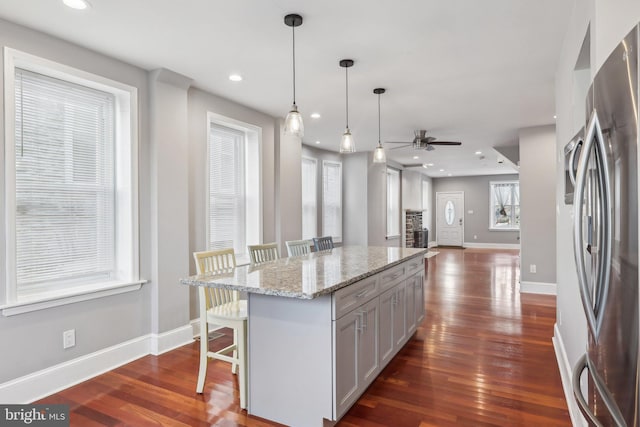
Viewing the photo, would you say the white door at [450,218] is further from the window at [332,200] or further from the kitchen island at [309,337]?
the kitchen island at [309,337]

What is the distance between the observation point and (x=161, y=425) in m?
2.17

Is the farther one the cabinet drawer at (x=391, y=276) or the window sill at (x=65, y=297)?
the cabinet drawer at (x=391, y=276)

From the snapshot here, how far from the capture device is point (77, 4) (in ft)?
7.59

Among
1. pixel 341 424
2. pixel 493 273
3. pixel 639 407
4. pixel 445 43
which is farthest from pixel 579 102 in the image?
pixel 493 273

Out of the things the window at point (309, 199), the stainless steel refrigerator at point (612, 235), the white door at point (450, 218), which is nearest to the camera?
the stainless steel refrigerator at point (612, 235)

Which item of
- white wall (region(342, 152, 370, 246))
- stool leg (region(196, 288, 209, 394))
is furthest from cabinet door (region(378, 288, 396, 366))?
white wall (region(342, 152, 370, 246))

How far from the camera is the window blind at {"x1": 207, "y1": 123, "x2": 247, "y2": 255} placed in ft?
14.0

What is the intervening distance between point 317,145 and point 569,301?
5.24 metres

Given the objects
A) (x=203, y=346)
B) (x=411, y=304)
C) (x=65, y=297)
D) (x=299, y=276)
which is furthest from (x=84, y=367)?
(x=411, y=304)

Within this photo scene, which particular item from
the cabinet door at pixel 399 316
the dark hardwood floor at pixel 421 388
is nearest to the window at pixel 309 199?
the dark hardwood floor at pixel 421 388

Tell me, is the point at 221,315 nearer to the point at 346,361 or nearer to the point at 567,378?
the point at 346,361

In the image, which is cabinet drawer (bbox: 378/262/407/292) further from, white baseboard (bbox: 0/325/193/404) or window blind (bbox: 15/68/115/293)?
window blind (bbox: 15/68/115/293)

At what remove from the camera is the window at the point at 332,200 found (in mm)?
7527

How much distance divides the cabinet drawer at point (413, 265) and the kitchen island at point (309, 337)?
2.51ft
